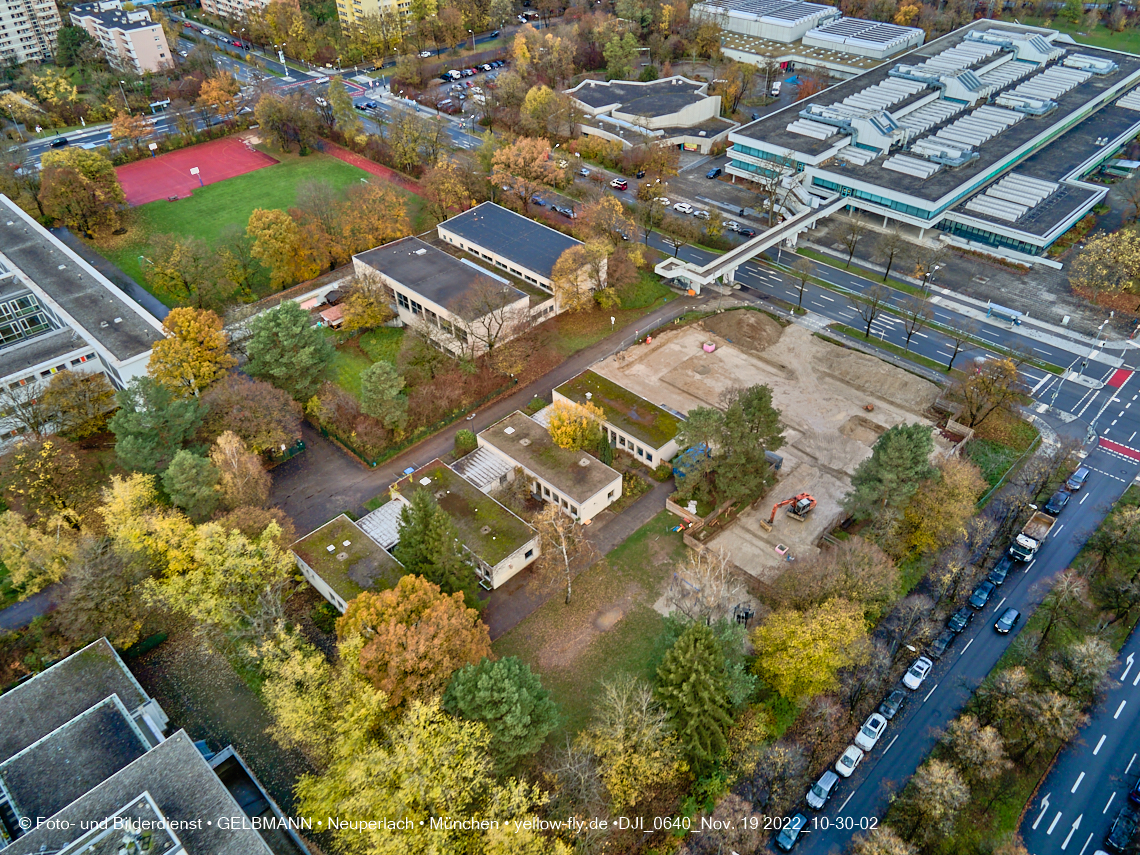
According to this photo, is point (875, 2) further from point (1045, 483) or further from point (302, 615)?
point (302, 615)

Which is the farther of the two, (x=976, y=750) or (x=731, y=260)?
(x=731, y=260)

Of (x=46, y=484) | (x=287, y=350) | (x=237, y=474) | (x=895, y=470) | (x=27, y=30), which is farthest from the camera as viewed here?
(x=27, y=30)

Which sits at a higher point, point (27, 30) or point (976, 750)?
point (27, 30)

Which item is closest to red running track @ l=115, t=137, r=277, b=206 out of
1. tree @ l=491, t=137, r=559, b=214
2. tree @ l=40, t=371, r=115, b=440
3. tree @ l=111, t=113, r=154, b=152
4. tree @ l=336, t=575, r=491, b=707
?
tree @ l=111, t=113, r=154, b=152

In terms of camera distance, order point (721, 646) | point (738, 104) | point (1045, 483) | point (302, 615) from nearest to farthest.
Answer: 1. point (721, 646)
2. point (302, 615)
3. point (1045, 483)
4. point (738, 104)

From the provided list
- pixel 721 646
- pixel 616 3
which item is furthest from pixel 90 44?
pixel 721 646

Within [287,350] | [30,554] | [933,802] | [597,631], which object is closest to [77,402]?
[30,554]

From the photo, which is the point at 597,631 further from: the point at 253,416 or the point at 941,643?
the point at 253,416

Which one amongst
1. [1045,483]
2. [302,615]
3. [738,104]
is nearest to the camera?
[302,615]

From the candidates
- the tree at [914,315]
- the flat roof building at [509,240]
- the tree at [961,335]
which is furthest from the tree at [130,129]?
the tree at [961,335]
